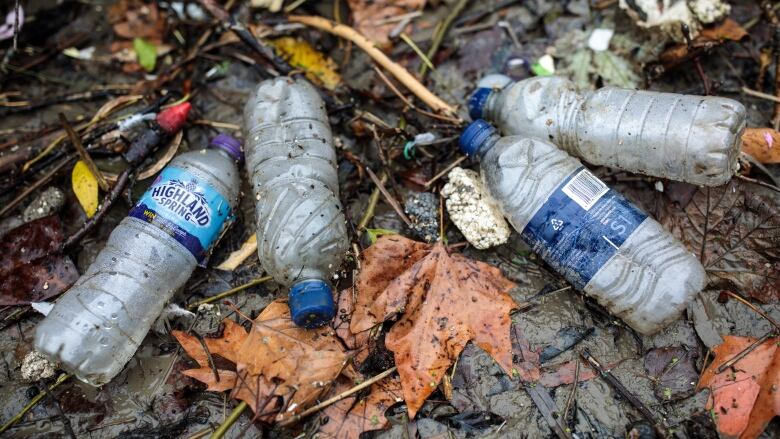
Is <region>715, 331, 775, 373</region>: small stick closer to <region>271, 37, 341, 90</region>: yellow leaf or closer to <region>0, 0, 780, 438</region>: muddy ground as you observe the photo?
<region>0, 0, 780, 438</region>: muddy ground

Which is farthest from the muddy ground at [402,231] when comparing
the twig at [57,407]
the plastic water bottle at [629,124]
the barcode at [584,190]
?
the barcode at [584,190]

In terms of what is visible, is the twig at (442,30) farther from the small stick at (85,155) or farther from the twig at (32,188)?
the twig at (32,188)

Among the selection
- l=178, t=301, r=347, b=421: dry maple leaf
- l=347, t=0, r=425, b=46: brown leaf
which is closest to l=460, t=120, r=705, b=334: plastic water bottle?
l=178, t=301, r=347, b=421: dry maple leaf

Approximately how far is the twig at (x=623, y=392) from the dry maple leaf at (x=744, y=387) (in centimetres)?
25

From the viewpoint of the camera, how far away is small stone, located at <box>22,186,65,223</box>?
3.04 meters

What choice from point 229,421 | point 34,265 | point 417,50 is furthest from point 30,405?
point 417,50

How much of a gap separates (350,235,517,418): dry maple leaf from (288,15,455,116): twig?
2.85 ft

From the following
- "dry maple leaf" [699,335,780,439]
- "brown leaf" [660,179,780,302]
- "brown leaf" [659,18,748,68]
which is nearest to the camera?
"dry maple leaf" [699,335,780,439]

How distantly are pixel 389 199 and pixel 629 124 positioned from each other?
126 cm

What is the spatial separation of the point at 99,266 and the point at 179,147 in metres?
0.82

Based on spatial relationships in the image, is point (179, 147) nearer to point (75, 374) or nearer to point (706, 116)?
point (75, 374)

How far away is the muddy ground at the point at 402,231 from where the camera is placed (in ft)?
8.38

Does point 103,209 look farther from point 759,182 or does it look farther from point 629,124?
point 759,182

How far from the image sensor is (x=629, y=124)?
274cm
